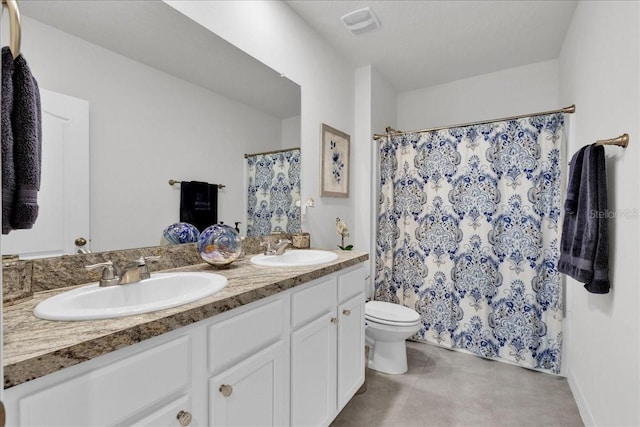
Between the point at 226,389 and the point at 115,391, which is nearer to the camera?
the point at 115,391

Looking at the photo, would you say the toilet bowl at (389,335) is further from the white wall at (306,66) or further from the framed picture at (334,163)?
the framed picture at (334,163)

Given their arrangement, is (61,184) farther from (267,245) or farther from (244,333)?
(267,245)

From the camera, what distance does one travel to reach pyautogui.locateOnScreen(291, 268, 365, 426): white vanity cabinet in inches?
51.2

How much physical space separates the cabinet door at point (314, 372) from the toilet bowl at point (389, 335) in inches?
27.5

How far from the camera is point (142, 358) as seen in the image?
2.46ft

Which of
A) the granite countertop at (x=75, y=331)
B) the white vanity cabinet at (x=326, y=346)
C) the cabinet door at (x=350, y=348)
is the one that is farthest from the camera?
the cabinet door at (x=350, y=348)

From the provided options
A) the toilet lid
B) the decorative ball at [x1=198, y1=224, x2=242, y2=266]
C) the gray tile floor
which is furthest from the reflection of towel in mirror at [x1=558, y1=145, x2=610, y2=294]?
the decorative ball at [x1=198, y1=224, x2=242, y2=266]

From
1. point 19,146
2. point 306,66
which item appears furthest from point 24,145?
point 306,66

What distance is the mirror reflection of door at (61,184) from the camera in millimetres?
1009

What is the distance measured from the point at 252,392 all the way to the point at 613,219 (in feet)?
5.45

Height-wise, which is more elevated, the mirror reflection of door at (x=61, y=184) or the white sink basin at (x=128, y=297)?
the mirror reflection of door at (x=61, y=184)

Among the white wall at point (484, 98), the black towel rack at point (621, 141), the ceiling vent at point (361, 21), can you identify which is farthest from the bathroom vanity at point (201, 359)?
the white wall at point (484, 98)

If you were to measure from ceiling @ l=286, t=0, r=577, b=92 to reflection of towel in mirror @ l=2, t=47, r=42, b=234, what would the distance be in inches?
67.1

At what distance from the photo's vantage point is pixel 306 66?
2.21 meters
